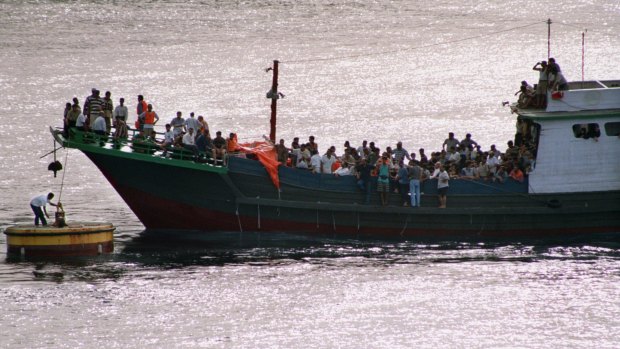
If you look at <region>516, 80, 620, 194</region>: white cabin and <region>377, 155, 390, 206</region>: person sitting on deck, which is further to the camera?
<region>516, 80, 620, 194</region>: white cabin

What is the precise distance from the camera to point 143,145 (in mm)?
40812

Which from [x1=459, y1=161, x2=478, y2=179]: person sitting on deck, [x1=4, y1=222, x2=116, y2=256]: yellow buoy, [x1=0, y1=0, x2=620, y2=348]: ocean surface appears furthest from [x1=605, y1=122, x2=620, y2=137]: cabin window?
[x1=4, y1=222, x2=116, y2=256]: yellow buoy

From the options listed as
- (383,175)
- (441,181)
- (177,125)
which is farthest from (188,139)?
(441,181)

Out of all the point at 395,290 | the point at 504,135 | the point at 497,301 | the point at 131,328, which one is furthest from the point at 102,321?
the point at 504,135

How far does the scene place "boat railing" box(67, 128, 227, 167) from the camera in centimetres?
4000

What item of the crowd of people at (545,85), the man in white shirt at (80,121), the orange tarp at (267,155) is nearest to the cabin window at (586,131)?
the crowd of people at (545,85)

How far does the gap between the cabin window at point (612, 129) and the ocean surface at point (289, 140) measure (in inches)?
150

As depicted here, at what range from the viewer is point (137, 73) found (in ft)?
276

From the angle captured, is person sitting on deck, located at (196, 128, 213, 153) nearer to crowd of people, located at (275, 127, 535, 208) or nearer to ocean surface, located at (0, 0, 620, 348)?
crowd of people, located at (275, 127, 535, 208)

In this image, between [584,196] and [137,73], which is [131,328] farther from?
[137,73]

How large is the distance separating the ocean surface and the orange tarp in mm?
2266

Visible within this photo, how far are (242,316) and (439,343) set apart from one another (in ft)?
18.1

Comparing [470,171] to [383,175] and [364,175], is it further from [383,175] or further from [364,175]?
[364,175]

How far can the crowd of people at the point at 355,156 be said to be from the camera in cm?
4028
